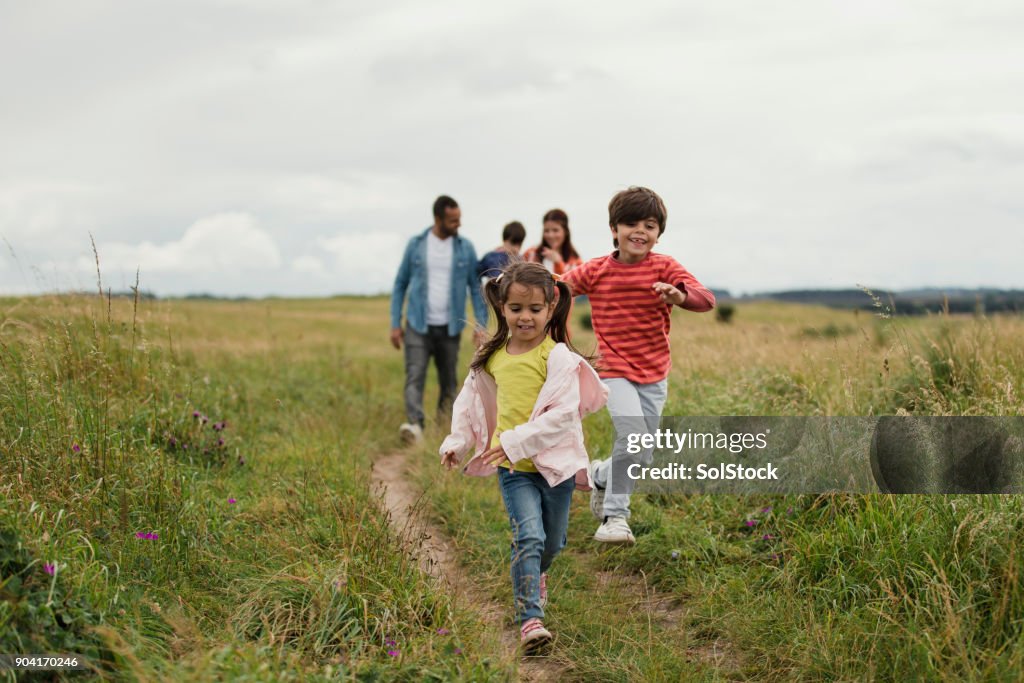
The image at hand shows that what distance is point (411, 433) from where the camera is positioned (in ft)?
28.4

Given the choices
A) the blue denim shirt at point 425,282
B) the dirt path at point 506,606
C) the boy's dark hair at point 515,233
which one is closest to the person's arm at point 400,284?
the blue denim shirt at point 425,282

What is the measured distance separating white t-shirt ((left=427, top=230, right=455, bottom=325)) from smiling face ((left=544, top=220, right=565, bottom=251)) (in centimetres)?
111

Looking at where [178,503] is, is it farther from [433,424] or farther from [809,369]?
[809,369]

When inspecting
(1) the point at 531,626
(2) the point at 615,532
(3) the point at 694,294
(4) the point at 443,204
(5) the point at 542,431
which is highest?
(4) the point at 443,204

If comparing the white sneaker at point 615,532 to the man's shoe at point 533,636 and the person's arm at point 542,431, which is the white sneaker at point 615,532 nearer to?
the man's shoe at point 533,636

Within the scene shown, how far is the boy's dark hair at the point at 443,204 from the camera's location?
8.77 meters

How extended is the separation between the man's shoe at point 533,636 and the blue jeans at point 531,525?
0.06 metres

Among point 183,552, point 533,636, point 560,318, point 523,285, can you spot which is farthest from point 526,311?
point 183,552

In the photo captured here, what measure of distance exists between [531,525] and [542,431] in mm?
478

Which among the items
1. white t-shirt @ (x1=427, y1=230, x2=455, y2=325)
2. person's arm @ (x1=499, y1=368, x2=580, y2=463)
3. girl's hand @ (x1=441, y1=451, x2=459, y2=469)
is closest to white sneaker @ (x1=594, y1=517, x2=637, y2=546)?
person's arm @ (x1=499, y1=368, x2=580, y2=463)

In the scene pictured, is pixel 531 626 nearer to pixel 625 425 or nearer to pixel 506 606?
pixel 506 606

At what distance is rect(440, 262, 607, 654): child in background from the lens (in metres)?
3.92

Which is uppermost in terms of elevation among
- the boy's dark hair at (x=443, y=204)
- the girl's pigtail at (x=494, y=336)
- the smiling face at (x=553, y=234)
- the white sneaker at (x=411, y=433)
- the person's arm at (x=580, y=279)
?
the boy's dark hair at (x=443, y=204)

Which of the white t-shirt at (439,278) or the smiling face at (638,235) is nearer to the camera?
the smiling face at (638,235)
